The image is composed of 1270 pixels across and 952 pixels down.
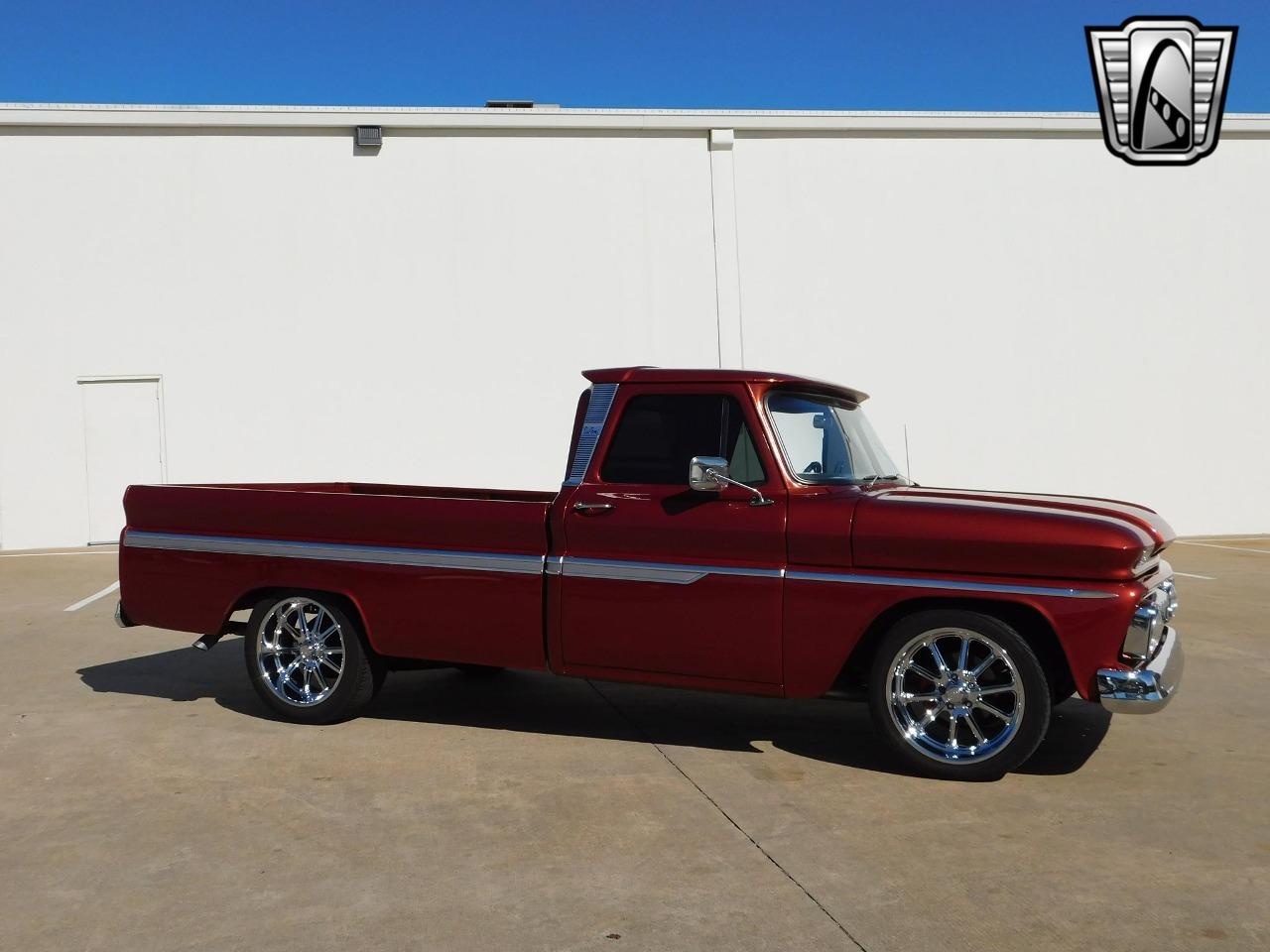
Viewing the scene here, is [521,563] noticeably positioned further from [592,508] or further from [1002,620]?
[1002,620]

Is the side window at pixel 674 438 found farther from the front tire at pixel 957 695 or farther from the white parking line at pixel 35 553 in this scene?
the white parking line at pixel 35 553

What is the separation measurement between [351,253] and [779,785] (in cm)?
1300

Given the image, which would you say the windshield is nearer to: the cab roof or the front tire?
the cab roof

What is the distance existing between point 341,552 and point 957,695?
10.4 feet

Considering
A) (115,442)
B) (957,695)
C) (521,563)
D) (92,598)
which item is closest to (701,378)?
(521,563)

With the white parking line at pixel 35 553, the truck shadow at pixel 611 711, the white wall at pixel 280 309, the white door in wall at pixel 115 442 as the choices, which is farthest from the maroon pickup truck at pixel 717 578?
the white door in wall at pixel 115 442

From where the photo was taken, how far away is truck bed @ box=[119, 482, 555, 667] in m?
5.71

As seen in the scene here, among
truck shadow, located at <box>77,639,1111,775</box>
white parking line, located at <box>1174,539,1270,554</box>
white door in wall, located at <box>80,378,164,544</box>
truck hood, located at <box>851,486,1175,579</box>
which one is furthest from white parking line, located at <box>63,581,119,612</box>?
white parking line, located at <box>1174,539,1270,554</box>

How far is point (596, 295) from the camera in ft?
54.2

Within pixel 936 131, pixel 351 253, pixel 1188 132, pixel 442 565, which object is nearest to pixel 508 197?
pixel 351 253

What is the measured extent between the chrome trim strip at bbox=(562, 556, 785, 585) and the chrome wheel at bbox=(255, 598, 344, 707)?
1.45m

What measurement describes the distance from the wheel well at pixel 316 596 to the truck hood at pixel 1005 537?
262 cm

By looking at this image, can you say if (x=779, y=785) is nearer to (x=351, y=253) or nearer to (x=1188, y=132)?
(x=351, y=253)

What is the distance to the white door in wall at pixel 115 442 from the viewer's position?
16.2m
